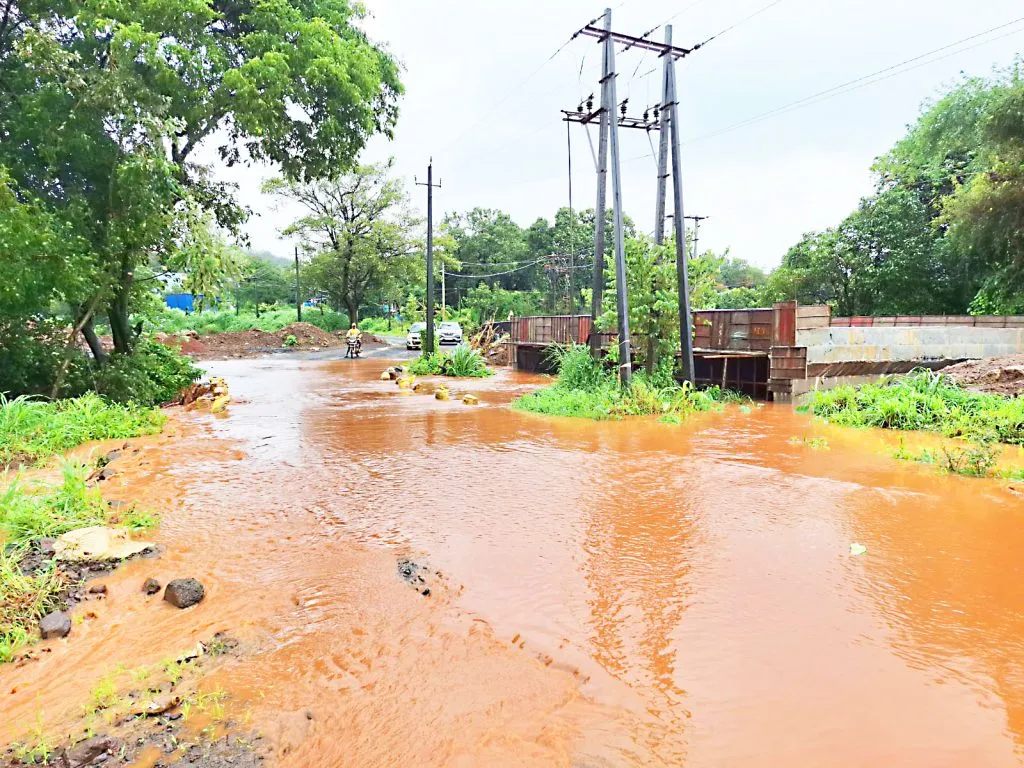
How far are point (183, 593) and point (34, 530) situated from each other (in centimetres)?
187

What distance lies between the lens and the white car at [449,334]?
102 ft

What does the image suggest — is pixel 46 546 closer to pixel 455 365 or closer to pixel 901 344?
pixel 901 344

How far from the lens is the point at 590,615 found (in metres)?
4.11

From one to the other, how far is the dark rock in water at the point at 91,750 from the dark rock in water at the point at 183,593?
140 centimetres

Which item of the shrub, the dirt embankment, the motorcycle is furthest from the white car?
the dirt embankment

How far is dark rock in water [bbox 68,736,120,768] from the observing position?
263cm

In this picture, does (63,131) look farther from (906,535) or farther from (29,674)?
(906,535)

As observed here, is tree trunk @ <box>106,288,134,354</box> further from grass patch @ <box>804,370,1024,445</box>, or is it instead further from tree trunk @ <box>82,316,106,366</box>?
grass patch @ <box>804,370,1024,445</box>

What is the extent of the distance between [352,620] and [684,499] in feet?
12.8

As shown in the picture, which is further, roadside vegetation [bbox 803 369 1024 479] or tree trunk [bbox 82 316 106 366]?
tree trunk [bbox 82 316 106 366]

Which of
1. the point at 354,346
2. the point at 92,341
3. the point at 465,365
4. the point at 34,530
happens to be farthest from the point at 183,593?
the point at 354,346

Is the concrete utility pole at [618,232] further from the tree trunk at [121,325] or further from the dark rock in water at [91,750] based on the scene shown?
the dark rock in water at [91,750]

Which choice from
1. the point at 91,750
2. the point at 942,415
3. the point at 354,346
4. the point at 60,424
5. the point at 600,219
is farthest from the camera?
the point at 354,346

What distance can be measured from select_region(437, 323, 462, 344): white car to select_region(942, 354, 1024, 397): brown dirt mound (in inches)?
839
